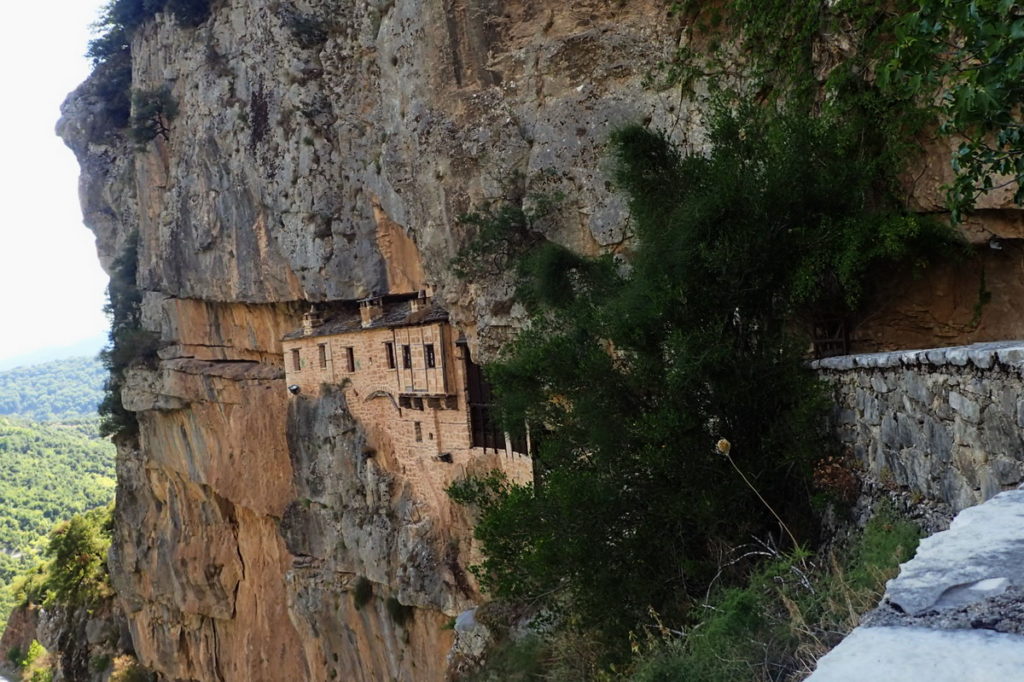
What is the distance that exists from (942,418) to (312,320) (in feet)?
67.5

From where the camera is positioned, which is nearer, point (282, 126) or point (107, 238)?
point (282, 126)

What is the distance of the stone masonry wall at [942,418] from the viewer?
17.0 feet

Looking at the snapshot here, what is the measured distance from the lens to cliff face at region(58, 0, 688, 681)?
53.7 feet

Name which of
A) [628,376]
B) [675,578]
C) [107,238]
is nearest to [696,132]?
[628,376]

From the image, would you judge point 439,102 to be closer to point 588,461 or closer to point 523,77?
point 523,77

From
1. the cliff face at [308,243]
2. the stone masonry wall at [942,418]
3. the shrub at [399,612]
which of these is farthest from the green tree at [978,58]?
the shrub at [399,612]

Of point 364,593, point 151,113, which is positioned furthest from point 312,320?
point 151,113

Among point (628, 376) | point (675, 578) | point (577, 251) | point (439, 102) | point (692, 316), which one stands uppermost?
point (439, 102)

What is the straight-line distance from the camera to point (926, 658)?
211 centimetres

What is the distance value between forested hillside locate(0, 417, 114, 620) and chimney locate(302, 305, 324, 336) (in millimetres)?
59114

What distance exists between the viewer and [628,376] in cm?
1002

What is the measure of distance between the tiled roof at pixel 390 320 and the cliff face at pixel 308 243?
766mm

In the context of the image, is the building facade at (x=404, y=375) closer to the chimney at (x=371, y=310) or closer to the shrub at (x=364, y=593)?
the chimney at (x=371, y=310)

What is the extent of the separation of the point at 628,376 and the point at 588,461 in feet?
4.01
